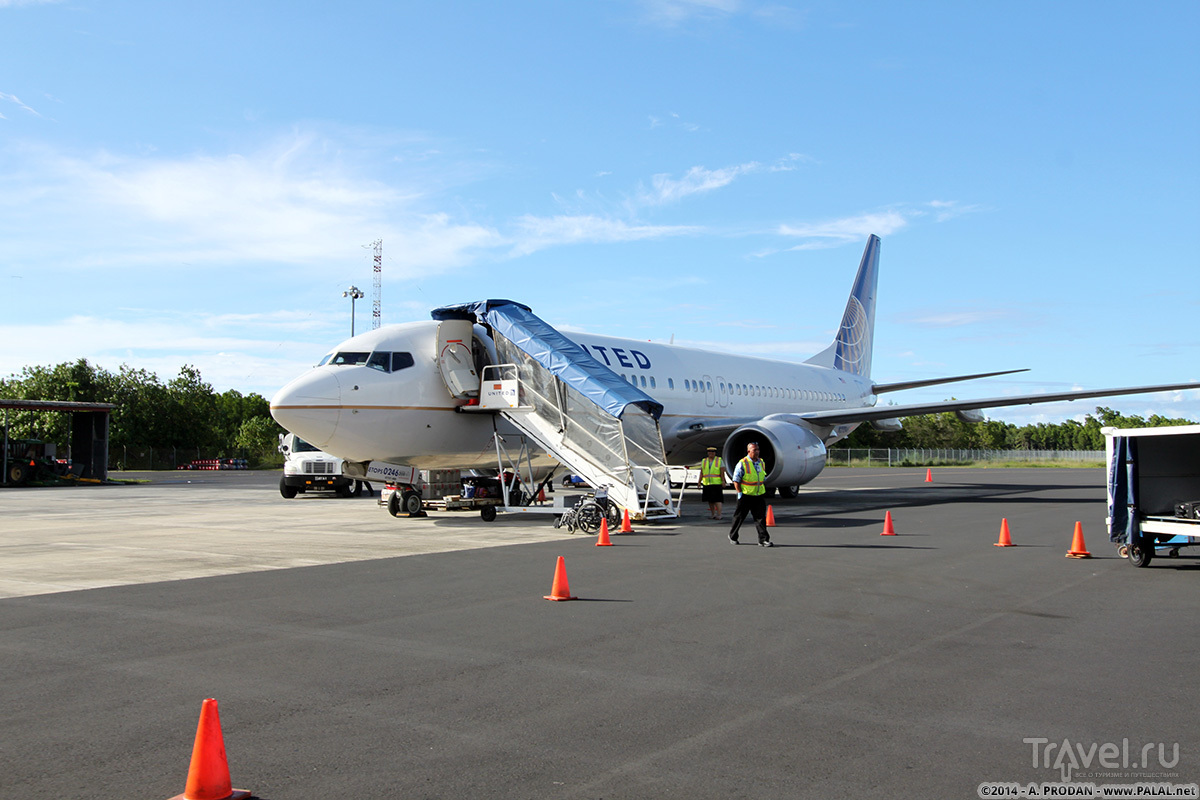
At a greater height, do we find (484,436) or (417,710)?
(484,436)

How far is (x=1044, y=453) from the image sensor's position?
276ft

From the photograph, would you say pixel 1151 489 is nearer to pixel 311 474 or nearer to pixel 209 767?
pixel 209 767

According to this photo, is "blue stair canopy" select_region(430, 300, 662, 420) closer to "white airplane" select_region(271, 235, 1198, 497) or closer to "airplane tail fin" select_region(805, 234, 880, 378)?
"white airplane" select_region(271, 235, 1198, 497)

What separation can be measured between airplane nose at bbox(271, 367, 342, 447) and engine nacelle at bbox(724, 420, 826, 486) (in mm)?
8628

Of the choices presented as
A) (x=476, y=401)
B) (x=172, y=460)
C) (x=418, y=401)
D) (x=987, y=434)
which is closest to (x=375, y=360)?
(x=418, y=401)

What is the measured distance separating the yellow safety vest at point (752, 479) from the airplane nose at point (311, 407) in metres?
7.64

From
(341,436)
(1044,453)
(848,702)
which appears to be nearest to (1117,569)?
(848,702)

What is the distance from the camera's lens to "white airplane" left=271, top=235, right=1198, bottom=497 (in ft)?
57.1

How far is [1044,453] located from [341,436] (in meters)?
80.5

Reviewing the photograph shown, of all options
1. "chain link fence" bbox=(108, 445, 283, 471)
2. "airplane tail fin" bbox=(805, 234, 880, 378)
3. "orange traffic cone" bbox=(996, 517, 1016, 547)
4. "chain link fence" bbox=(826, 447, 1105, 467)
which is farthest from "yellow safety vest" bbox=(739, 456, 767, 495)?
"chain link fence" bbox=(108, 445, 283, 471)

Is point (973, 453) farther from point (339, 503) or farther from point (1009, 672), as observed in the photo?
point (1009, 672)

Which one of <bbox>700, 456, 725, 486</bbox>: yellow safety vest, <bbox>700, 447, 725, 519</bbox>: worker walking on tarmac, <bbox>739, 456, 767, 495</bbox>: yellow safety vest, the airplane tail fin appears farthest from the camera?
the airplane tail fin

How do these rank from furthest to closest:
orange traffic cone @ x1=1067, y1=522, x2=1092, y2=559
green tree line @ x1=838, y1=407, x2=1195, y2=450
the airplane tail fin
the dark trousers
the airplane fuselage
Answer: green tree line @ x1=838, y1=407, x2=1195, y2=450
the airplane tail fin
the airplane fuselage
the dark trousers
orange traffic cone @ x1=1067, y1=522, x2=1092, y2=559

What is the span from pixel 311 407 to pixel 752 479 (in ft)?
26.6
